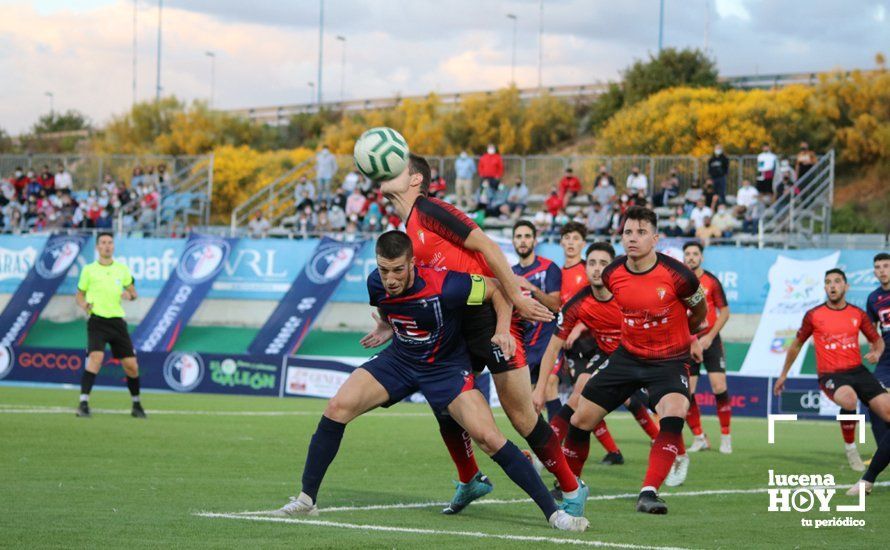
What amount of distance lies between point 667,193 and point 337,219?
9274mm

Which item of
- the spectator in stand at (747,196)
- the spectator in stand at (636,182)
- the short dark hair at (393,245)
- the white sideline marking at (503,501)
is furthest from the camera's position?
the spectator in stand at (636,182)

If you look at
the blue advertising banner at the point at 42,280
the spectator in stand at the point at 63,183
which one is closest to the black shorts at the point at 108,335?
the blue advertising banner at the point at 42,280

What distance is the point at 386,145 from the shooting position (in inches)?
359

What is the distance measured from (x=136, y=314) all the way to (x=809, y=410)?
18669 mm

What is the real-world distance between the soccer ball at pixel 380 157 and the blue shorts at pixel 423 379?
4.32 feet

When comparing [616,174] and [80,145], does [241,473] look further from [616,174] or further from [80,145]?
[80,145]

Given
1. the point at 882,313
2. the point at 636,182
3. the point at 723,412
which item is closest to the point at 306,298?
the point at 636,182

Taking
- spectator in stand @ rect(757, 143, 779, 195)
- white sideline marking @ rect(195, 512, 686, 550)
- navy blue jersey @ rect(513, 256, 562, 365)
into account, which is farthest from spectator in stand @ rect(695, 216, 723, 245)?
white sideline marking @ rect(195, 512, 686, 550)

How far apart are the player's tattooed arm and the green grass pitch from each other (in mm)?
1520

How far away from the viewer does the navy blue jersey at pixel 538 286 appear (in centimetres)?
1275

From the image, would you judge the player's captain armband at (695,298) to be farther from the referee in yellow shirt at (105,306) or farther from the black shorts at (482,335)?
the referee in yellow shirt at (105,306)

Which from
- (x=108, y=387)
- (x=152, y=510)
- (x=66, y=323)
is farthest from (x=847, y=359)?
(x=66, y=323)

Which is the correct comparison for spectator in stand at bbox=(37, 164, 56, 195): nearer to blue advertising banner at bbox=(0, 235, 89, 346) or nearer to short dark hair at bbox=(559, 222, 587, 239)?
blue advertising banner at bbox=(0, 235, 89, 346)

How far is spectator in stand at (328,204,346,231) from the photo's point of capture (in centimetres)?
3586
